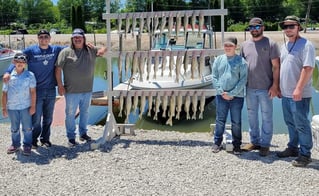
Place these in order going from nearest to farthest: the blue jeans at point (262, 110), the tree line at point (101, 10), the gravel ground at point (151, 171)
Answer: the gravel ground at point (151, 171) → the blue jeans at point (262, 110) → the tree line at point (101, 10)

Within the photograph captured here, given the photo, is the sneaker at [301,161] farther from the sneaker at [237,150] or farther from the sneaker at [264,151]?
the sneaker at [237,150]

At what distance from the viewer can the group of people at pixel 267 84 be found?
16.9 feet

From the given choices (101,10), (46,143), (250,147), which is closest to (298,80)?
(250,147)

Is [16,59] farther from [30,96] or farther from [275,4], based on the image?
[275,4]

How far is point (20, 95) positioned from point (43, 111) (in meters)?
0.58

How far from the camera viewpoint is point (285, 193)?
15.0 ft

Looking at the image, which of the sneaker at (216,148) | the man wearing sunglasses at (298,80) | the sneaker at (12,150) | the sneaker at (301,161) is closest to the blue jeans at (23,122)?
the sneaker at (12,150)

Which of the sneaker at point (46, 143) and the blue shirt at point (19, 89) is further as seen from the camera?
the sneaker at point (46, 143)

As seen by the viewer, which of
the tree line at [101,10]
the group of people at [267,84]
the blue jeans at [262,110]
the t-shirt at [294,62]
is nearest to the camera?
the t-shirt at [294,62]

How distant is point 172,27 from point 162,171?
2.51 meters

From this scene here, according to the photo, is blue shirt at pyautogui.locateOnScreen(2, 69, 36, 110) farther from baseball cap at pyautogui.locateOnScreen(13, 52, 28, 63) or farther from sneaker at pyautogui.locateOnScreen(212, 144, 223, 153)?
sneaker at pyautogui.locateOnScreen(212, 144, 223, 153)

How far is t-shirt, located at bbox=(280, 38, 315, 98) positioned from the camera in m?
5.02

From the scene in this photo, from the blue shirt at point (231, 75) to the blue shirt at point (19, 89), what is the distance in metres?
2.56

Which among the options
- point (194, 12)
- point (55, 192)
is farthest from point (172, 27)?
point (55, 192)
